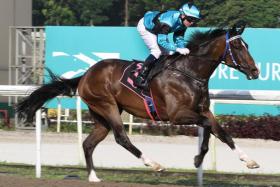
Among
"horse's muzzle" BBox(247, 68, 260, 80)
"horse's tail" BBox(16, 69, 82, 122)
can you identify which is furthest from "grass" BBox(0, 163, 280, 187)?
"horse's muzzle" BBox(247, 68, 260, 80)

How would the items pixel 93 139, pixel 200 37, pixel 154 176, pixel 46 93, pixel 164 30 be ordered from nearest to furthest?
pixel 164 30 → pixel 200 37 → pixel 93 139 → pixel 46 93 → pixel 154 176

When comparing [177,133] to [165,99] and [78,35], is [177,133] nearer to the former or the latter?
[78,35]

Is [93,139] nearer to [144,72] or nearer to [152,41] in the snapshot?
[144,72]

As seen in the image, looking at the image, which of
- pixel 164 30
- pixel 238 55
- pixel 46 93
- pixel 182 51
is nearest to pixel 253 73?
pixel 238 55

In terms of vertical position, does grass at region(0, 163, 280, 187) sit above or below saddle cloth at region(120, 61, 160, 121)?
below

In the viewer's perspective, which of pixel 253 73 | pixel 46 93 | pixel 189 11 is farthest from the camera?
pixel 46 93

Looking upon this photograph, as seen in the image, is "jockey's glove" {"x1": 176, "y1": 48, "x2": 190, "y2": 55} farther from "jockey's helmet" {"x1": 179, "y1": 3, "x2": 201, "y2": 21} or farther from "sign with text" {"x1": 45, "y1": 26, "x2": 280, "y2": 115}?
"sign with text" {"x1": 45, "y1": 26, "x2": 280, "y2": 115}

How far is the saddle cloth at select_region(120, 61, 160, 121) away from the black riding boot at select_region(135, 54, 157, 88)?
0.06 metres

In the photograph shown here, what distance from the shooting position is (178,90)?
6953mm

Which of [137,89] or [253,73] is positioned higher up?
[253,73]

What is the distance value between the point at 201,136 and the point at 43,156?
3.57 m

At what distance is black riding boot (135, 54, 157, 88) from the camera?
714cm

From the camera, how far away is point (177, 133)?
41.0ft

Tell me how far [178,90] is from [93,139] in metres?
1.17
